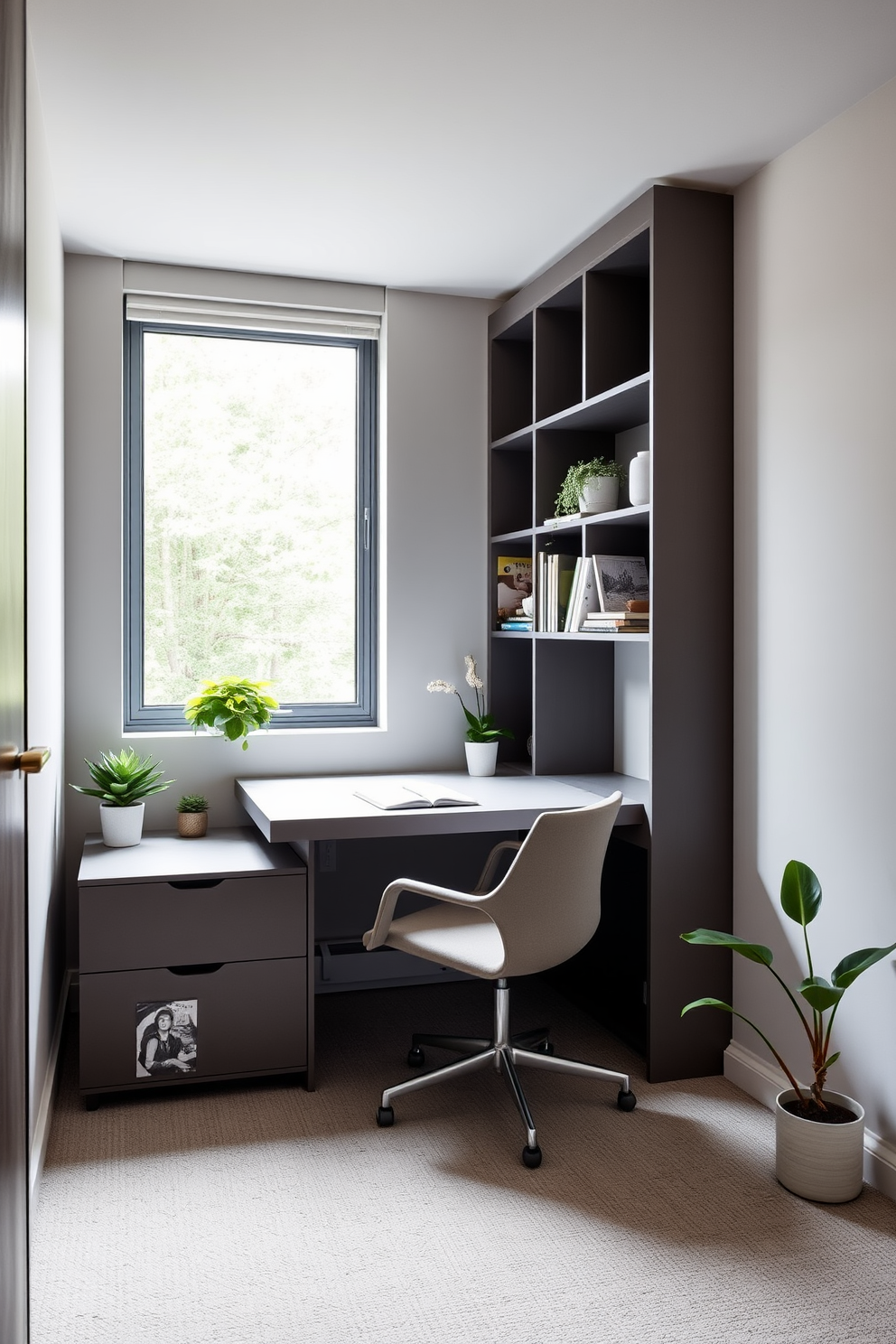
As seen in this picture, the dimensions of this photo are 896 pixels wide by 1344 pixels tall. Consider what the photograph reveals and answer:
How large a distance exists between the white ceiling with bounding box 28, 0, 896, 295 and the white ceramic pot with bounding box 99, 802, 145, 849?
175cm

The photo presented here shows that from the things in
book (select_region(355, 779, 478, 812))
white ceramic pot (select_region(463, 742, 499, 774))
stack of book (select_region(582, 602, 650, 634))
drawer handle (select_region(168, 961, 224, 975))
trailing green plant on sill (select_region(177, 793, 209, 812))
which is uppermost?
stack of book (select_region(582, 602, 650, 634))

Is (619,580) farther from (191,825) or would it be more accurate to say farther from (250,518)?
(191,825)

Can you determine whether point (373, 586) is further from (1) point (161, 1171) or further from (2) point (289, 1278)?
(2) point (289, 1278)

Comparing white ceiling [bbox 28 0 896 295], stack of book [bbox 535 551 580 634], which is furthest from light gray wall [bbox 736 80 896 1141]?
stack of book [bbox 535 551 580 634]

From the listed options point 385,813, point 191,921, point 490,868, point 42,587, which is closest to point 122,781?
point 191,921

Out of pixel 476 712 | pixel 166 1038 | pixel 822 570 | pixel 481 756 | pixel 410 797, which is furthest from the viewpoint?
pixel 476 712

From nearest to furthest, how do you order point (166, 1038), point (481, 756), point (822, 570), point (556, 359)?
1. point (822, 570)
2. point (166, 1038)
3. point (556, 359)
4. point (481, 756)

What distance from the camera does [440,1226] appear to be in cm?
220

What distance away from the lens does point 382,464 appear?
3785 millimetres

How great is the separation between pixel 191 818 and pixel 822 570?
200 cm

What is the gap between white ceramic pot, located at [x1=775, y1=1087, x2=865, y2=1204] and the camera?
2.26 metres

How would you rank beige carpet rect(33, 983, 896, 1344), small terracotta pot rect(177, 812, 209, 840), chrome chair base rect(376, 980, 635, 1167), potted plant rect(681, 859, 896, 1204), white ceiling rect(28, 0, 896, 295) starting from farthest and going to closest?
small terracotta pot rect(177, 812, 209, 840) → chrome chair base rect(376, 980, 635, 1167) → potted plant rect(681, 859, 896, 1204) → white ceiling rect(28, 0, 896, 295) → beige carpet rect(33, 983, 896, 1344)

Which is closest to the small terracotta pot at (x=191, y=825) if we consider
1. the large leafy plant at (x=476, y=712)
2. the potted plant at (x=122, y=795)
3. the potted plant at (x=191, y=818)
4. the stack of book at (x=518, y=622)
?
the potted plant at (x=191, y=818)

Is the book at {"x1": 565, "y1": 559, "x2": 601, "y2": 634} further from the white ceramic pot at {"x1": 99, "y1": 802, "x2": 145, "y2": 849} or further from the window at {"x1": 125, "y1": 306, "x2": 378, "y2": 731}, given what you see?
the white ceramic pot at {"x1": 99, "y1": 802, "x2": 145, "y2": 849}
